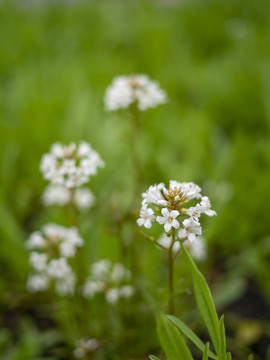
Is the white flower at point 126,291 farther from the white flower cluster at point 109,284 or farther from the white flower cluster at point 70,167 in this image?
the white flower cluster at point 70,167

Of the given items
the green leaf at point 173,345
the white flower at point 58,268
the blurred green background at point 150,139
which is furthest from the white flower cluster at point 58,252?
the green leaf at point 173,345

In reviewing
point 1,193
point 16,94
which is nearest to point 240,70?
point 16,94

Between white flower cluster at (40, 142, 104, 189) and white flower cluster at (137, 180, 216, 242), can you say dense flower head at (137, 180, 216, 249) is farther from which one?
white flower cluster at (40, 142, 104, 189)

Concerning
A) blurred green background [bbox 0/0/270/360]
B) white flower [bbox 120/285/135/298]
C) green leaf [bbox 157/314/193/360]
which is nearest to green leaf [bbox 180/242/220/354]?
green leaf [bbox 157/314/193/360]

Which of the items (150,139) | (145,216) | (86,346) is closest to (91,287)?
(86,346)

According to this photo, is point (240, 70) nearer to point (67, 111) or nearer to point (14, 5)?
point (67, 111)

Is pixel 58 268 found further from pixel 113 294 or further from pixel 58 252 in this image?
pixel 113 294
